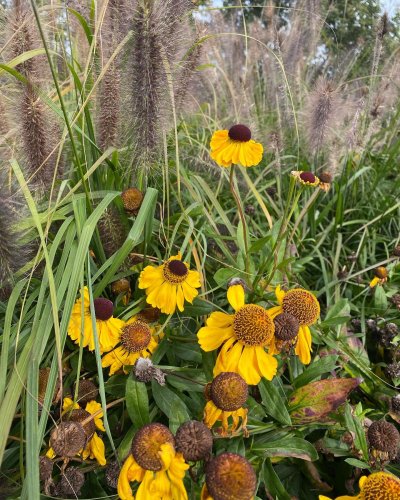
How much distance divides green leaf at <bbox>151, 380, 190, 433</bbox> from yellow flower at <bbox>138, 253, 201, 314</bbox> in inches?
7.4

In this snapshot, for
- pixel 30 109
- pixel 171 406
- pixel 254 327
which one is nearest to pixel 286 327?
pixel 254 327

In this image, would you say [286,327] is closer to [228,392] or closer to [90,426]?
[228,392]

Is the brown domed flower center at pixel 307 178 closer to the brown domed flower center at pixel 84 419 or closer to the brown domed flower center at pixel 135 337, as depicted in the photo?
the brown domed flower center at pixel 135 337

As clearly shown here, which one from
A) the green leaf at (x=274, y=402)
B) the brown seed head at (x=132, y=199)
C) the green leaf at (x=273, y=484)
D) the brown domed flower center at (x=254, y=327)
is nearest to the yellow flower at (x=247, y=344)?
the brown domed flower center at (x=254, y=327)

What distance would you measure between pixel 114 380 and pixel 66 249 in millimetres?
359

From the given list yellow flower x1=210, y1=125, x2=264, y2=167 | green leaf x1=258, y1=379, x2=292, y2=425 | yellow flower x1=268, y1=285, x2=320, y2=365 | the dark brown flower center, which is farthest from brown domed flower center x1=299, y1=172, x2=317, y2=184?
green leaf x1=258, y1=379, x2=292, y2=425

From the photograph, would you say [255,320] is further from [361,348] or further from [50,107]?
[50,107]

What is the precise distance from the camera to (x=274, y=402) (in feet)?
3.32

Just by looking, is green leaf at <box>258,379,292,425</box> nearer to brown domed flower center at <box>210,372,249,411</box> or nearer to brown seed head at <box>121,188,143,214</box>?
brown domed flower center at <box>210,372,249,411</box>

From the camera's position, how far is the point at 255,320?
3.10 feet

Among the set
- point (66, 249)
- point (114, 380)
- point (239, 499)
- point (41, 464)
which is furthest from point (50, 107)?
point (239, 499)

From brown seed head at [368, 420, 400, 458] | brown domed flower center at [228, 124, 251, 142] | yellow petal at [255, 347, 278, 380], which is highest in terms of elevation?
brown domed flower center at [228, 124, 251, 142]

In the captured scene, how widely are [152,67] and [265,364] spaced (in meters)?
0.84

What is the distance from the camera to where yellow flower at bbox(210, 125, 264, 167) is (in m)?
1.13
